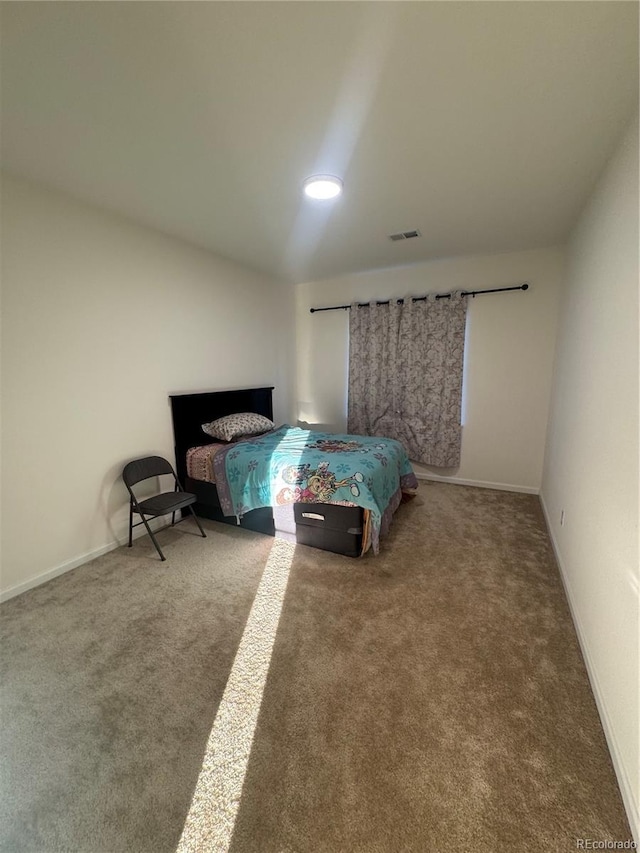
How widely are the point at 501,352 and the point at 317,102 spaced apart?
9.60 ft

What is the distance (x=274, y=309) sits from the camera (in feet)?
13.9

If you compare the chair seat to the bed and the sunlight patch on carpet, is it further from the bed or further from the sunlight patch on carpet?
the sunlight patch on carpet

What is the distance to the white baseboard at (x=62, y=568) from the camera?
2.07m

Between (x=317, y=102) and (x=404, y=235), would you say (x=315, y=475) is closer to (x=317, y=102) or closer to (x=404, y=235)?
(x=317, y=102)

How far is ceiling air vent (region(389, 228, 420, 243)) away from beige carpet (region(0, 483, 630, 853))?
2.61 m

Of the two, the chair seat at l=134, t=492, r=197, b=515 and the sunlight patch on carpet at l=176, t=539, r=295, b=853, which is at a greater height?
the chair seat at l=134, t=492, r=197, b=515

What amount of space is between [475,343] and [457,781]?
11.4ft

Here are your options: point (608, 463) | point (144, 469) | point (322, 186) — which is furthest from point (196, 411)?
point (608, 463)

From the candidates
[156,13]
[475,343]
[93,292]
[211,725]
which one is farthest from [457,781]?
[475,343]

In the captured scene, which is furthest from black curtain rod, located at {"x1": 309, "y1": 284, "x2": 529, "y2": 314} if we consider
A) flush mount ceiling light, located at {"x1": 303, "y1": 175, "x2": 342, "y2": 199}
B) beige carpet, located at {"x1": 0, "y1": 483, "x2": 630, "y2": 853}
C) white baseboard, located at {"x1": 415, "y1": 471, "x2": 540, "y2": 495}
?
beige carpet, located at {"x1": 0, "y1": 483, "x2": 630, "y2": 853}

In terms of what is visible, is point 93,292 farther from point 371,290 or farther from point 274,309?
point 371,290

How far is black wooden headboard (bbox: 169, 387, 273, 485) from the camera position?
3053 millimetres

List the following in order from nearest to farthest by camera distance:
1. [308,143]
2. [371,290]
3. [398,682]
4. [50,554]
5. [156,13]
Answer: [156,13], [398,682], [308,143], [50,554], [371,290]

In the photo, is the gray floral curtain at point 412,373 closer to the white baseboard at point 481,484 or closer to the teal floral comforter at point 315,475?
the white baseboard at point 481,484
